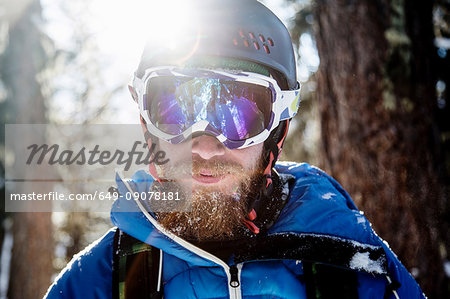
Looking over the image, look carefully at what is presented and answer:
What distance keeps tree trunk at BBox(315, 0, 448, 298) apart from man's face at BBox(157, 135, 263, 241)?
1735mm

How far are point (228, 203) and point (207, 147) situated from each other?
346mm

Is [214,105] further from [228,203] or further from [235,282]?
[235,282]

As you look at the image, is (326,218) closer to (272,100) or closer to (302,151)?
(272,100)

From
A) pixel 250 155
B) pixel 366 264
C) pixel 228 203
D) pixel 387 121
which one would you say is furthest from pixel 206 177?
pixel 387 121

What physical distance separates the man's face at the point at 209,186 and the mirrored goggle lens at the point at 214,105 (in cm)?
12

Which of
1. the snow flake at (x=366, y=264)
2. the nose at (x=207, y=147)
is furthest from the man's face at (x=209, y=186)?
the snow flake at (x=366, y=264)

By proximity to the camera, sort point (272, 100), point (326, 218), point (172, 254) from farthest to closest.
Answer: point (272, 100) < point (326, 218) < point (172, 254)

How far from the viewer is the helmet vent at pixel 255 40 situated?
2.18 m

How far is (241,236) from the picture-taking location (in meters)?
2.00

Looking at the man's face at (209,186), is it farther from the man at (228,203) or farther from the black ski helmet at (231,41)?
the black ski helmet at (231,41)

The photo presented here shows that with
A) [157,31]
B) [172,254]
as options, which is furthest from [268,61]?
[172,254]

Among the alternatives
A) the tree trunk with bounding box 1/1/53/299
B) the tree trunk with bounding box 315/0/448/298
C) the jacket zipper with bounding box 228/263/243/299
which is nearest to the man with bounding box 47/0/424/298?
the jacket zipper with bounding box 228/263/243/299

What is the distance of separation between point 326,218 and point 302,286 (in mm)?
383

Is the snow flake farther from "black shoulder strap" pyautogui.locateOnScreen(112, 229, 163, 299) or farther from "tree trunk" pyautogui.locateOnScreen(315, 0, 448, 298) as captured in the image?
"tree trunk" pyautogui.locateOnScreen(315, 0, 448, 298)
